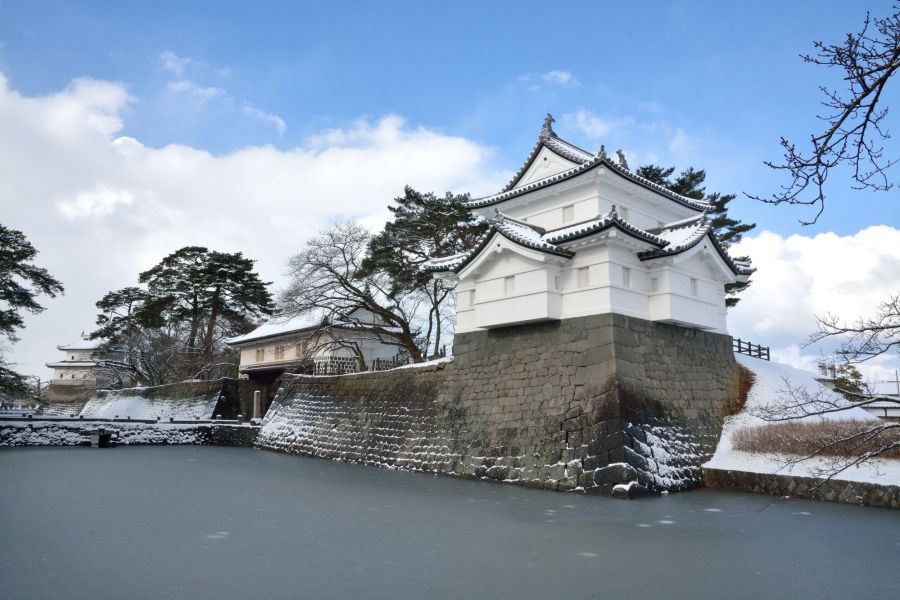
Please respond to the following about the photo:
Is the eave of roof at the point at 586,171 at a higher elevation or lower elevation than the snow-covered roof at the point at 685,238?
higher

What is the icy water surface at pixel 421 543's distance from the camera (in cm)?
492

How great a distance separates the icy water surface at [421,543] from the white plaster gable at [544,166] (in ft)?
28.0

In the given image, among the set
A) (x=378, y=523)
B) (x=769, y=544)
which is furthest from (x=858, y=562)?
(x=378, y=523)

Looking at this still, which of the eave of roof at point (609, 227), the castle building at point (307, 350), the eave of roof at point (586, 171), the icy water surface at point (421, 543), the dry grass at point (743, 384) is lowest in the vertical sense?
the icy water surface at point (421, 543)

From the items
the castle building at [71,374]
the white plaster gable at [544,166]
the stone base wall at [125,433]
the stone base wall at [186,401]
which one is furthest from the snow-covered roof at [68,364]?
the white plaster gable at [544,166]

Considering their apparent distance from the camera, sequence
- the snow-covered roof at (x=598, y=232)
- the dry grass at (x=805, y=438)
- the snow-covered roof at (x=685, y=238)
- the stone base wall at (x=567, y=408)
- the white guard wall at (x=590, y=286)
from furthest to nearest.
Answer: the snow-covered roof at (x=685, y=238) < the white guard wall at (x=590, y=286) < the snow-covered roof at (x=598, y=232) < the stone base wall at (x=567, y=408) < the dry grass at (x=805, y=438)

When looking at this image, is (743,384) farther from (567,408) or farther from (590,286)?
(567,408)

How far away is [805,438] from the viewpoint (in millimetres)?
11070

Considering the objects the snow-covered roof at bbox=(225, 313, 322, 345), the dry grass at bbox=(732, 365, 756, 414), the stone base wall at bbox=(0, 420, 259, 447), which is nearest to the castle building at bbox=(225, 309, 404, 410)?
the snow-covered roof at bbox=(225, 313, 322, 345)

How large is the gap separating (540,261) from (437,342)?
10.4 meters

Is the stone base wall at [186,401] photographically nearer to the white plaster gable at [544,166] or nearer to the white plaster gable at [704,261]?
the white plaster gable at [544,166]

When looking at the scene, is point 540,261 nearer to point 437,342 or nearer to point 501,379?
point 501,379

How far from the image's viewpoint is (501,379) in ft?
45.0

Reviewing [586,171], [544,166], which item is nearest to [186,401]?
[544,166]
